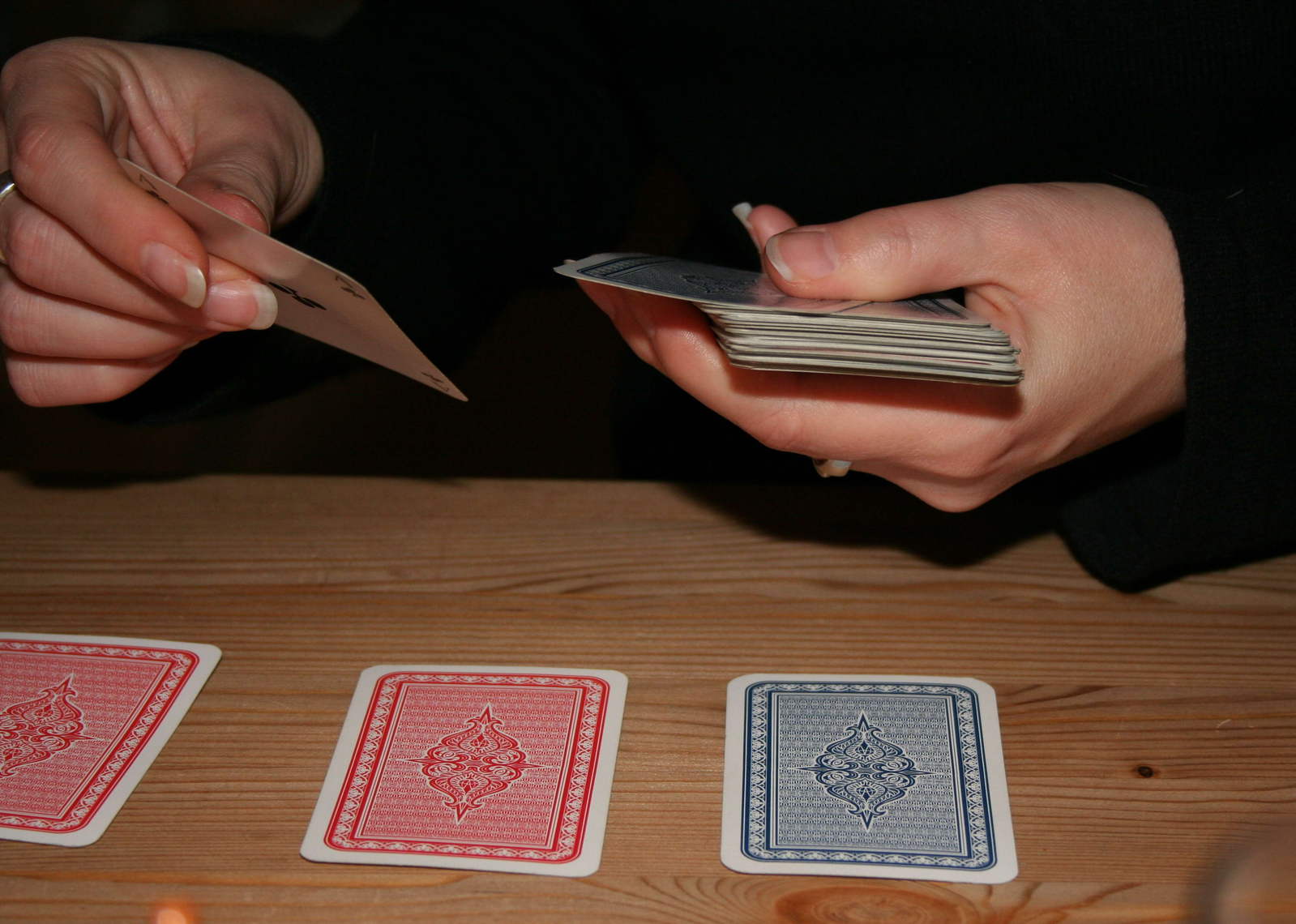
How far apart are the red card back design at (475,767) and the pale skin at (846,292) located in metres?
0.28

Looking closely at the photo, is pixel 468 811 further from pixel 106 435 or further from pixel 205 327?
pixel 106 435

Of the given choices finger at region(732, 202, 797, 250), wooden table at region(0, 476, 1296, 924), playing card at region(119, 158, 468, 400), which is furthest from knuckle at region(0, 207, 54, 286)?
finger at region(732, 202, 797, 250)

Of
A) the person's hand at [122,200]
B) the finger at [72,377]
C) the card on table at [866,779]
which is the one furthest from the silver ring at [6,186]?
the card on table at [866,779]

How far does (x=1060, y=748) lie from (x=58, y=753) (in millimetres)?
782

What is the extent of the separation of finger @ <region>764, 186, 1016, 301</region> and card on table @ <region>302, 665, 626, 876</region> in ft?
1.20

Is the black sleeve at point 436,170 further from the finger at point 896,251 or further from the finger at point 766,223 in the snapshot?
the finger at point 896,251

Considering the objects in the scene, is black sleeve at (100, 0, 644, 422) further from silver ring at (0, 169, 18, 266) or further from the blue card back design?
the blue card back design

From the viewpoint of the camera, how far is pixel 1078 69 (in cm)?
107

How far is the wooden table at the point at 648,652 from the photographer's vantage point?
2.39 ft

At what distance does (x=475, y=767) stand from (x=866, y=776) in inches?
11.6

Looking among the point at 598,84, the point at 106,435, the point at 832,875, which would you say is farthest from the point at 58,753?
the point at 106,435

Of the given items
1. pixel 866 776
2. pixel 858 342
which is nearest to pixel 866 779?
pixel 866 776

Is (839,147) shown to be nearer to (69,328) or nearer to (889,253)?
(889,253)

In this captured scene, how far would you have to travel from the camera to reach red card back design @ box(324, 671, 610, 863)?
Result: 30.2 inches
